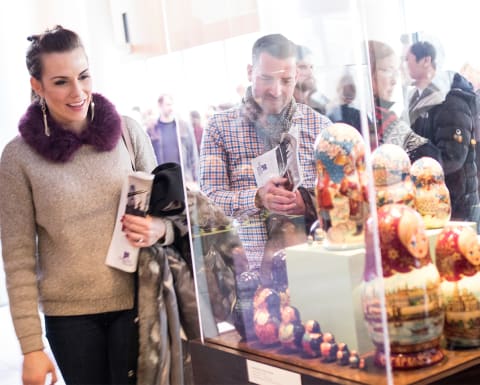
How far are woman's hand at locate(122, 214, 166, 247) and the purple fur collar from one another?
19cm

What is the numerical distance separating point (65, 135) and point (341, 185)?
2.83 feet

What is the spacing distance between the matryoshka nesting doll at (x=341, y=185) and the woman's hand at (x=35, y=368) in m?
0.88

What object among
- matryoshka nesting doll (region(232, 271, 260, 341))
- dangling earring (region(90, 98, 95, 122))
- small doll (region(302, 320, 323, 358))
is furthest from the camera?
dangling earring (region(90, 98, 95, 122))

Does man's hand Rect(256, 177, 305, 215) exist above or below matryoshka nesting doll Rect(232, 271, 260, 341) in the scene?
above

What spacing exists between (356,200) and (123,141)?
924 mm

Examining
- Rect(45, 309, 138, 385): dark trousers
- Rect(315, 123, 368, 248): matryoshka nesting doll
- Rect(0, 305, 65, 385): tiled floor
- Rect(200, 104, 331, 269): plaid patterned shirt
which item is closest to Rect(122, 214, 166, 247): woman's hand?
Rect(45, 309, 138, 385): dark trousers

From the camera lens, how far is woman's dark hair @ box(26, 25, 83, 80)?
Answer: 181 centimetres

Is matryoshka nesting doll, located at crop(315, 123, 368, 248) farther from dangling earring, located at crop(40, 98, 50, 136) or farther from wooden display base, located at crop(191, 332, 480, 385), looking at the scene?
dangling earring, located at crop(40, 98, 50, 136)

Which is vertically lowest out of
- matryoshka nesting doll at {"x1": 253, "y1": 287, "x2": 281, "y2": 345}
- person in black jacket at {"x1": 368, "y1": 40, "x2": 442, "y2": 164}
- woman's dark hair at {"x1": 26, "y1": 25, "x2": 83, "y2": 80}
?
matryoshka nesting doll at {"x1": 253, "y1": 287, "x2": 281, "y2": 345}

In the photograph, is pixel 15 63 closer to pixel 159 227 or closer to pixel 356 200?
pixel 159 227

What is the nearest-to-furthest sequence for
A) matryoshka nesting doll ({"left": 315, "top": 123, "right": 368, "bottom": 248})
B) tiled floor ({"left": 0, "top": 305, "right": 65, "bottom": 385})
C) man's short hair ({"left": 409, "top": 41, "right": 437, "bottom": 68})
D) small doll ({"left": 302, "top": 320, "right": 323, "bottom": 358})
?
matryoshka nesting doll ({"left": 315, "top": 123, "right": 368, "bottom": 248}) < small doll ({"left": 302, "top": 320, "right": 323, "bottom": 358}) < man's short hair ({"left": 409, "top": 41, "right": 437, "bottom": 68}) < tiled floor ({"left": 0, "top": 305, "right": 65, "bottom": 385})

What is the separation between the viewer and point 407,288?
118 cm

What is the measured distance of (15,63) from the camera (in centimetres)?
575

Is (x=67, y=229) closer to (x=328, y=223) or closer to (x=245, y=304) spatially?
(x=245, y=304)
